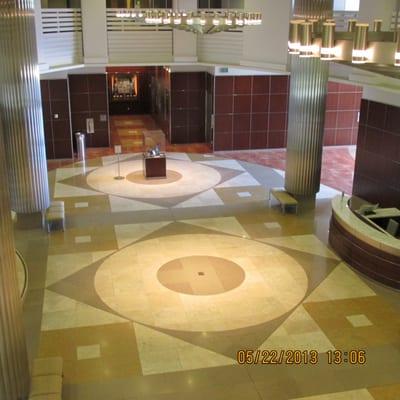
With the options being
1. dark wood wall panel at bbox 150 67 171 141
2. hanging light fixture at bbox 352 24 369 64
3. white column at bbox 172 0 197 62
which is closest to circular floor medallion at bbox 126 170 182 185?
white column at bbox 172 0 197 62

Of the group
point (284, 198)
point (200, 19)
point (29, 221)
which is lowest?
point (29, 221)

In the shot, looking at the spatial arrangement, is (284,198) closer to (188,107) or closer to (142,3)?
(188,107)

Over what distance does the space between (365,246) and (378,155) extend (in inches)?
202

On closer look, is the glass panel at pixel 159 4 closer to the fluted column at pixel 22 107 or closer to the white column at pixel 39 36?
the white column at pixel 39 36

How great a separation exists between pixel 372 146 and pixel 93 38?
35.1 feet

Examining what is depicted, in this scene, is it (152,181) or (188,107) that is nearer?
(152,181)

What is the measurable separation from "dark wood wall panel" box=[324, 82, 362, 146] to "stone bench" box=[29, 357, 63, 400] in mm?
18486

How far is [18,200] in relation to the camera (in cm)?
1442

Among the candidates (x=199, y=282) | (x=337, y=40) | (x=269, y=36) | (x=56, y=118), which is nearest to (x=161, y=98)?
(x=56, y=118)

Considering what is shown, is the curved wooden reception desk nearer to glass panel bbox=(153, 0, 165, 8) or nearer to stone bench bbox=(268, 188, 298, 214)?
stone bench bbox=(268, 188, 298, 214)

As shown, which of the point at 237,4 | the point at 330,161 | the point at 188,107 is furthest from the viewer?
the point at 188,107

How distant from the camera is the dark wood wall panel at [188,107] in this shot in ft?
77.8

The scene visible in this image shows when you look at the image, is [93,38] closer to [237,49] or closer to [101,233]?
[237,49]

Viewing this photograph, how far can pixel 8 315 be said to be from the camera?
650 cm
